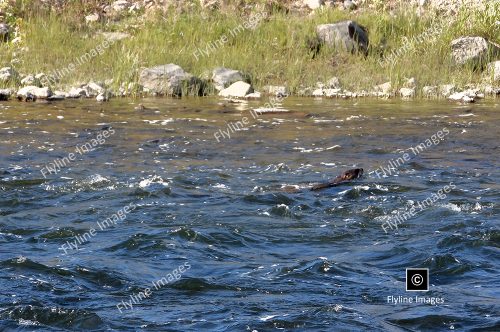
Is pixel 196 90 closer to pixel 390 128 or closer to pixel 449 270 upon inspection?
pixel 390 128

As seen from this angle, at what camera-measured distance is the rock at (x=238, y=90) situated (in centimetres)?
1769

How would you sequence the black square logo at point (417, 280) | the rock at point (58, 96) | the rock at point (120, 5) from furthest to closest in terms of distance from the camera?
the rock at point (120, 5) < the rock at point (58, 96) < the black square logo at point (417, 280)

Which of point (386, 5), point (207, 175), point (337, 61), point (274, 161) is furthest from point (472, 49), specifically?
point (207, 175)

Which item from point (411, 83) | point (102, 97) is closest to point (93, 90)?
point (102, 97)

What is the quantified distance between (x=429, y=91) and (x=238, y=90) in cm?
338

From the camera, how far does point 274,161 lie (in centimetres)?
1184

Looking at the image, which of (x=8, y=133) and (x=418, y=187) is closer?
(x=418, y=187)

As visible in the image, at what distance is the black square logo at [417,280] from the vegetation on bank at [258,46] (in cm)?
1112

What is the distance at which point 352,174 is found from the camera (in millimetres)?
10633

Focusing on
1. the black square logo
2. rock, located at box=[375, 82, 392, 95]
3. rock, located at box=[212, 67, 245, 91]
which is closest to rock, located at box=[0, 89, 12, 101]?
rock, located at box=[212, 67, 245, 91]

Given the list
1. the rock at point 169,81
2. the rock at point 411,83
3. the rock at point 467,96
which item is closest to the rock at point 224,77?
the rock at point 169,81

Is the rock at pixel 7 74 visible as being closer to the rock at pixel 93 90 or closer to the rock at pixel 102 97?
the rock at pixel 93 90

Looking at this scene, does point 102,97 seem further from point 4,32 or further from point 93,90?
point 4,32

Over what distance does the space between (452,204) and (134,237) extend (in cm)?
308
